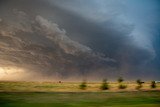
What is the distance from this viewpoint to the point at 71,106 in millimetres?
30547

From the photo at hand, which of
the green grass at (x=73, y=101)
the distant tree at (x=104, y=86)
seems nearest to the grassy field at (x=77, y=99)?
the green grass at (x=73, y=101)

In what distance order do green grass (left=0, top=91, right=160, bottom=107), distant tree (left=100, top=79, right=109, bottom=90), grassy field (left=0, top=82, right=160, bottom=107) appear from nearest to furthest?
green grass (left=0, top=91, right=160, bottom=107) → grassy field (left=0, top=82, right=160, bottom=107) → distant tree (left=100, top=79, right=109, bottom=90)

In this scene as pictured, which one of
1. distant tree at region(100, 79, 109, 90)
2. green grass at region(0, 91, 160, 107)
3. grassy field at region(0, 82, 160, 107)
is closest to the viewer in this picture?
green grass at region(0, 91, 160, 107)

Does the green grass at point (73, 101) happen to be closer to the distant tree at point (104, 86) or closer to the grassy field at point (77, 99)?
the grassy field at point (77, 99)

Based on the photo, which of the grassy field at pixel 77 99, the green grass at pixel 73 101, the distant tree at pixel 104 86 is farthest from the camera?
the distant tree at pixel 104 86

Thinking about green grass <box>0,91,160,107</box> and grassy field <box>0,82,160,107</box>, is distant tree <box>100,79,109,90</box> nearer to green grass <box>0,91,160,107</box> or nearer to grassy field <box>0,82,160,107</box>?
grassy field <box>0,82,160,107</box>

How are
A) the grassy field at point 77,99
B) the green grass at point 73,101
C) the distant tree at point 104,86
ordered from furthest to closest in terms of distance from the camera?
the distant tree at point 104,86 < the grassy field at point 77,99 < the green grass at point 73,101

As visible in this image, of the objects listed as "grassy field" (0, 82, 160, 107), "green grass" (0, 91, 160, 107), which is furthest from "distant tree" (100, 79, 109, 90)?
"green grass" (0, 91, 160, 107)

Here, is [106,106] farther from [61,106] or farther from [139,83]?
[139,83]

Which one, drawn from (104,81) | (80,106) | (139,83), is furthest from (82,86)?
(80,106)

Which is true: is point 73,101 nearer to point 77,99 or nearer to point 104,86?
point 77,99

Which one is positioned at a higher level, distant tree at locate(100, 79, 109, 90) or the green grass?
distant tree at locate(100, 79, 109, 90)

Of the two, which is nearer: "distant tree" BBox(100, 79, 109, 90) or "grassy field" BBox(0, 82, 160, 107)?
"grassy field" BBox(0, 82, 160, 107)

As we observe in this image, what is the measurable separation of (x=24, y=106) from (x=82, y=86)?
63.9m
